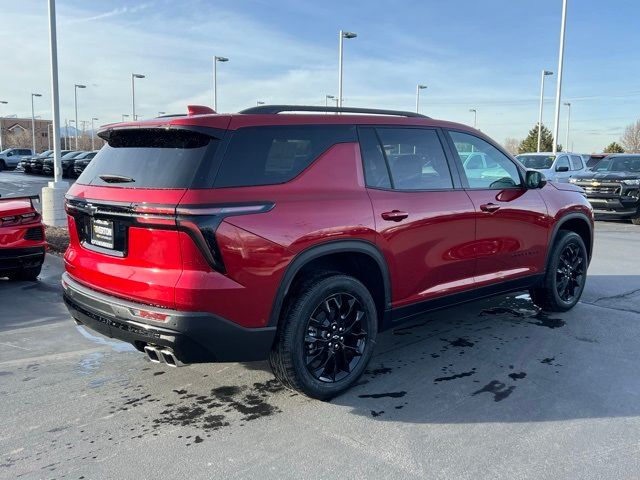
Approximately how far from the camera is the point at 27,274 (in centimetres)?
705

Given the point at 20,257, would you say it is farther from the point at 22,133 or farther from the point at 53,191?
the point at 22,133

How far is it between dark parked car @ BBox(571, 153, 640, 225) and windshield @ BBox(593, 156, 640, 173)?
49 millimetres

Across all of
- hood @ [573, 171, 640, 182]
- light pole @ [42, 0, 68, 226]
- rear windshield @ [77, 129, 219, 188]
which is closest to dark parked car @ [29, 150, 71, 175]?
light pole @ [42, 0, 68, 226]

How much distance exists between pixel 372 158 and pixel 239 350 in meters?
1.63

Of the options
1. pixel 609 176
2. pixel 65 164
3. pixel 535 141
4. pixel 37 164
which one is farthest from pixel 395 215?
pixel 535 141

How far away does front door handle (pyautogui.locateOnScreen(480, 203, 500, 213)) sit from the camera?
15.4 ft

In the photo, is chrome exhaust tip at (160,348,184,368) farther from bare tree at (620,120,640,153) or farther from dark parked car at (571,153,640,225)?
bare tree at (620,120,640,153)

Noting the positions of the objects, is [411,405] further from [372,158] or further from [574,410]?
[372,158]

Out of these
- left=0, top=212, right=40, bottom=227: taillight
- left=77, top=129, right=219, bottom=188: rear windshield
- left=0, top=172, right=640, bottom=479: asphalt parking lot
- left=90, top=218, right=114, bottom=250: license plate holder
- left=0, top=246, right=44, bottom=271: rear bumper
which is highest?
left=77, top=129, right=219, bottom=188: rear windshield

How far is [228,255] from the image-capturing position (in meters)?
3.17

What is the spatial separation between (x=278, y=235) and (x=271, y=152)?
1.74ft

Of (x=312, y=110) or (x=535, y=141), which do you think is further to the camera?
(x=535, y=141)

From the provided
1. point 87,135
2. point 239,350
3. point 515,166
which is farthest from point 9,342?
point 87,135

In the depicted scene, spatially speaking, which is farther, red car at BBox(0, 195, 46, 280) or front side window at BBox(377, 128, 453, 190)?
red car at BBox(0, 195, 46, 280)
